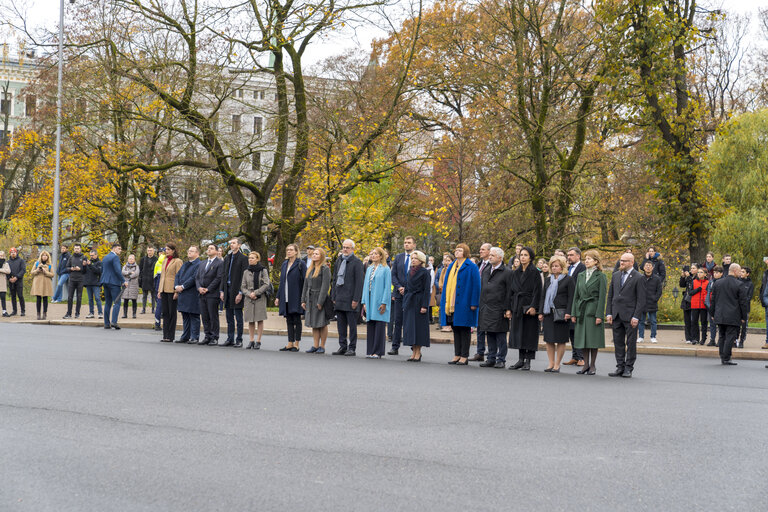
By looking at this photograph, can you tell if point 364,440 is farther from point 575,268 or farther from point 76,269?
point 76,269

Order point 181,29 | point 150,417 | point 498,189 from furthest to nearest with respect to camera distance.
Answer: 1. point 498,189
2. point 181,29
3. point 150,417

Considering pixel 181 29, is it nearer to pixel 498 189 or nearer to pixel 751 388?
pixel 498 189

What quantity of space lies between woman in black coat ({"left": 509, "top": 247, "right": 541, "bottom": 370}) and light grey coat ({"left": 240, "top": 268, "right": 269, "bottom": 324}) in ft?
16.8

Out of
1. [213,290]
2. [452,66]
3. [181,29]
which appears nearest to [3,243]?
[181,29]

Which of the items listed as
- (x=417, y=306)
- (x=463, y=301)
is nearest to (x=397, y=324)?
(x=417, y=306)

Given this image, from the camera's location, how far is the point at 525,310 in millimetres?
14117

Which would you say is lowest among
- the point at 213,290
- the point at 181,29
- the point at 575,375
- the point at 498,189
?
the point at 575,375

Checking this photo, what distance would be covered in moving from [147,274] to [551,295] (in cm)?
1428

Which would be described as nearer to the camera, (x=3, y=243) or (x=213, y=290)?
(x=213, y=290)

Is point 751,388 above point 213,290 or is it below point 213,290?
below

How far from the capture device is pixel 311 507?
16.9 ft

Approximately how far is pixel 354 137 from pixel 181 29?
650 centimetres

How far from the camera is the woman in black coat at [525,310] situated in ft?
46.2

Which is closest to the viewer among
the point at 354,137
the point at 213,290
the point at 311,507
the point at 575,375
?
the point at 311,507
